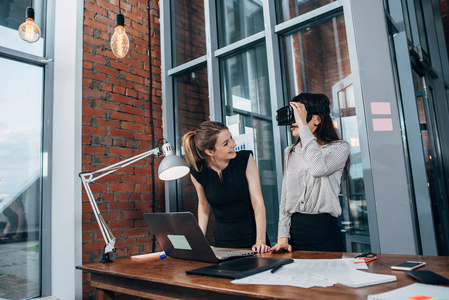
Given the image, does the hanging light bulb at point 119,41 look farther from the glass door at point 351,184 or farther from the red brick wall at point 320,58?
the glass door at point 351,184

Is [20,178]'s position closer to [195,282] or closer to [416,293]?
[195,282]

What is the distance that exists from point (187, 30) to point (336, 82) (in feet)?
5.92

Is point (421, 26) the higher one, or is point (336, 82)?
point (421, 26)

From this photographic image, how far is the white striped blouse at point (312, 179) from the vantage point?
1.68 metres

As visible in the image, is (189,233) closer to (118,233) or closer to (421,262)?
(421,262)

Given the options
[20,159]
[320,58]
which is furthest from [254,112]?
[20,159]

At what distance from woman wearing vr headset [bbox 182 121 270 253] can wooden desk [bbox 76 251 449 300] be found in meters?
0.54

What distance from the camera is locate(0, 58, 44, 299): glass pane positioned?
2.41m

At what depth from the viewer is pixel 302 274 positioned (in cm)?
100

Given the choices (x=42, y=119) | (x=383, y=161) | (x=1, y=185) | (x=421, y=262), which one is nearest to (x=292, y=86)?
(x=383, y=161)

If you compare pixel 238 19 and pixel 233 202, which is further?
pixel 238 19

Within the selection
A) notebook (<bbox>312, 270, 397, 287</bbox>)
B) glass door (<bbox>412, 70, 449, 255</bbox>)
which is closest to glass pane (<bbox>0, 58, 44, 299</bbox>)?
notebook (<bbox>312, 270, 397, 287</bbox>)

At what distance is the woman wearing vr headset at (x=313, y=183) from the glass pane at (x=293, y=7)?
1007 millimetres

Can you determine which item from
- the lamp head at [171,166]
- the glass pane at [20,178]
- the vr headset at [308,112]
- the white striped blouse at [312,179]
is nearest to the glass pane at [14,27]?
the glass pane at [20,178]
